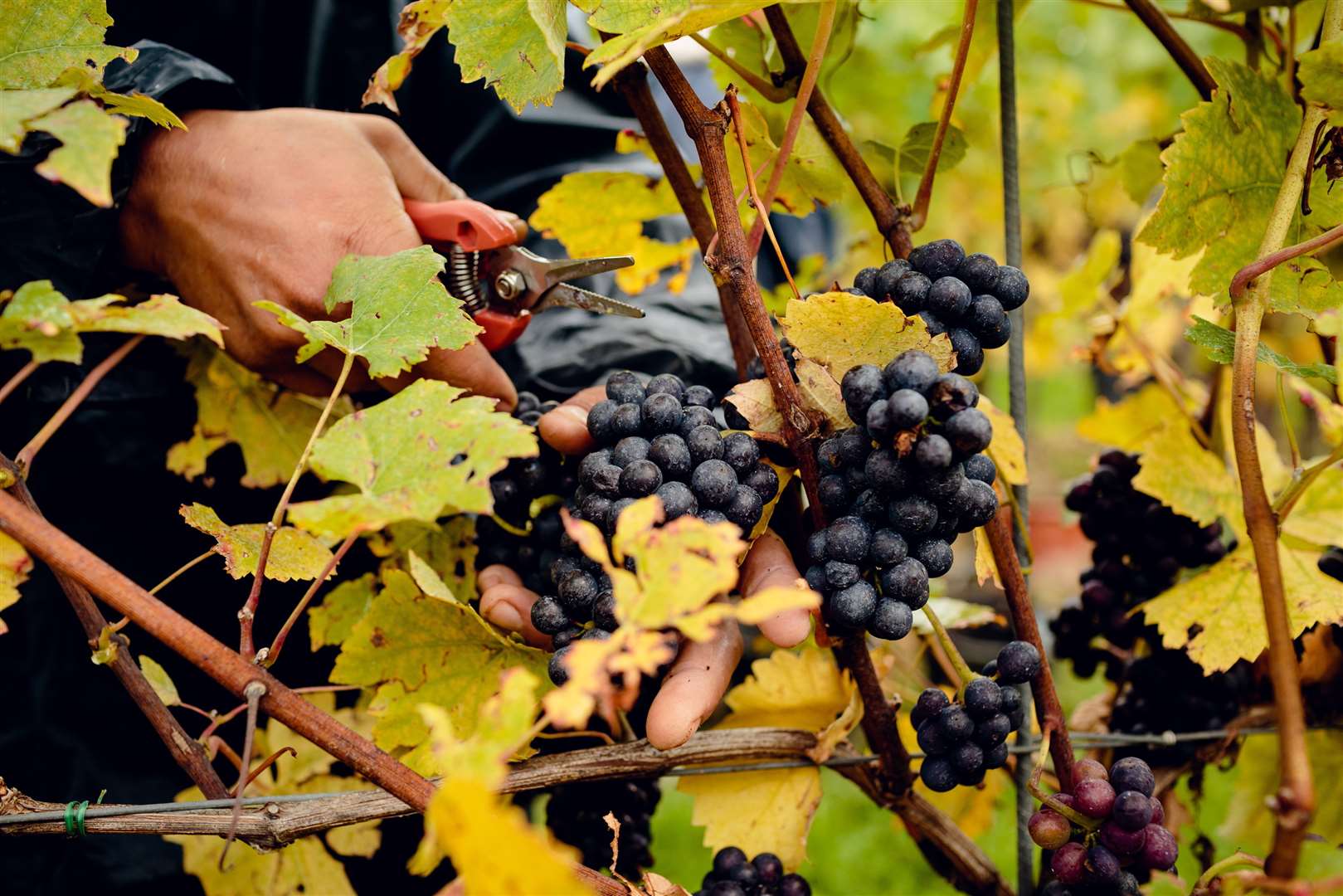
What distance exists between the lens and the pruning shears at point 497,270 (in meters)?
0.98

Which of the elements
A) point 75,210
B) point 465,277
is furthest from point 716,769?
point 75,210

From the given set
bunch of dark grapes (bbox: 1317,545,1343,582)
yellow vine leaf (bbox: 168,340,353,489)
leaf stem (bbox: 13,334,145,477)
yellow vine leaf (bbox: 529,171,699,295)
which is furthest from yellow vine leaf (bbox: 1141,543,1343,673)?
leaf stem (bbox: 13,334,145,477)

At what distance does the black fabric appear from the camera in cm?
107

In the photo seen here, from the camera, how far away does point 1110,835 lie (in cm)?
75

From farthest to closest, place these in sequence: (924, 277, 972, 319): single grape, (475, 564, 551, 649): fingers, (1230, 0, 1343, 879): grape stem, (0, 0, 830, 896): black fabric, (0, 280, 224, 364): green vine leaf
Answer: (0, 0, 830, 896): black fabric
(475, 564, 551, 649): fingers
(924, 277, 972, 319): single grape
(0, 280, 224, 364): green vine leaf
(1230, 0, 1343, 879): grape stem

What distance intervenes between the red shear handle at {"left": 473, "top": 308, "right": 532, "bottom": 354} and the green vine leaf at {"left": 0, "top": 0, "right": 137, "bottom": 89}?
1.32 ft

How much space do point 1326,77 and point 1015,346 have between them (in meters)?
0.36

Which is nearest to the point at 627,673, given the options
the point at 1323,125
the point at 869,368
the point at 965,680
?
the point at 869,368

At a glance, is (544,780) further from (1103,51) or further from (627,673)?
(1103,51)

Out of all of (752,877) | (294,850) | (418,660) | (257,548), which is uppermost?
(257,548)

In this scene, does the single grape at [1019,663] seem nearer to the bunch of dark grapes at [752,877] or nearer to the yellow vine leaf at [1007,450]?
the yellow vine leaf at [1007,450]

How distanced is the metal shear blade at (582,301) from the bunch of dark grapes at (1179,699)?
2.44ft

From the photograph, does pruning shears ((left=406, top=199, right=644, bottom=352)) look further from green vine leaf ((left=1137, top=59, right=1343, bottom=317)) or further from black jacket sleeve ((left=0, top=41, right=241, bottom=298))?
green vine leaf ((left=1137, top=59, right=1343, bottom=317))

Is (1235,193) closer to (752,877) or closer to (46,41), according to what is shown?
(752,877)
